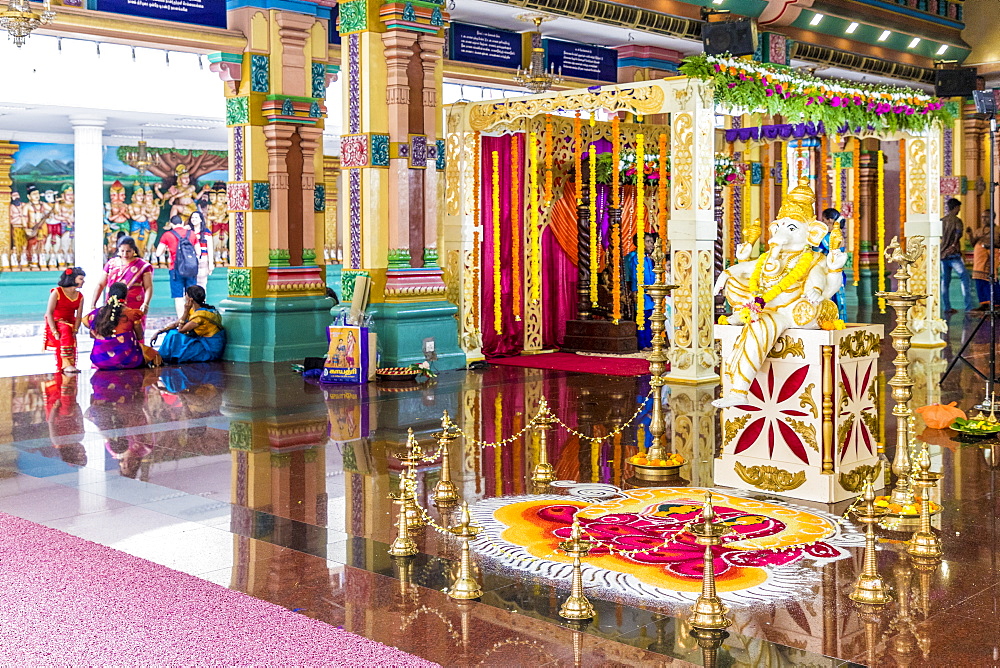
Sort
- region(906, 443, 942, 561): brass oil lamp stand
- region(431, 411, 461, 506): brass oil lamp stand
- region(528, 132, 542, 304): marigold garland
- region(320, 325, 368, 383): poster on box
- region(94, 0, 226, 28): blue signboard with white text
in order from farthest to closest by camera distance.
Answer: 1. region(528, 132, 542, 304): marigold garland
2. region(94, 0, 226, 28): blue signboard with white text
3. region(320, 325, 368, 383): poster on box
4. region(431, 411, 461, 506): brass oil lamp stand
5. region(906, 443, 942, 561): brass oil lamp stand

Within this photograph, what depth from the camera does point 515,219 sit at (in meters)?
12.2

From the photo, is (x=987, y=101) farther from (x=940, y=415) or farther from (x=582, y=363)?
(x=582, y=363)

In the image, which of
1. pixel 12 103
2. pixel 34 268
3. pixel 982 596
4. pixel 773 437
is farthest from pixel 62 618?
pixel 34 268

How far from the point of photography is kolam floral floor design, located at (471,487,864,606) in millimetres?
4211

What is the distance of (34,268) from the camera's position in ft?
70.9

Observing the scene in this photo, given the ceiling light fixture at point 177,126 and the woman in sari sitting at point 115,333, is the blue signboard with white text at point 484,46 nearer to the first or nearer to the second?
the woman in sari sitting at point 115,333

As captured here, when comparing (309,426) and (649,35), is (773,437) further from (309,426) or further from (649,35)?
(649,35)

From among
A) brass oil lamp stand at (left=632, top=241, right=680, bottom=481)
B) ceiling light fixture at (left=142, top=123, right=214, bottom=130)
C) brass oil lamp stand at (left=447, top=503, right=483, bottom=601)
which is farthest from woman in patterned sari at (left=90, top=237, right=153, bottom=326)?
ceiling light fixture at (left=142, top=123, right=214, bottom=130)

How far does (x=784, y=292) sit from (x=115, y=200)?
19306mm

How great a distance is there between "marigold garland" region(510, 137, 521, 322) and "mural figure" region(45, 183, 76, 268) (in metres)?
12.5

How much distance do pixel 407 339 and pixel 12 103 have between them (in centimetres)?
995

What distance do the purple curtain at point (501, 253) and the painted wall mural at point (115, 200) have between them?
31.4 ft

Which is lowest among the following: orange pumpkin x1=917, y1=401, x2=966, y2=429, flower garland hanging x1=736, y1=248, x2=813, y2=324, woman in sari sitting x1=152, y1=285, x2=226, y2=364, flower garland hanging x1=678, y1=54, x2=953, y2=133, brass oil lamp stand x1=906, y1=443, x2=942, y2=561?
brass oil lamp stand x1=906, y1=443, x2=942, y2=561

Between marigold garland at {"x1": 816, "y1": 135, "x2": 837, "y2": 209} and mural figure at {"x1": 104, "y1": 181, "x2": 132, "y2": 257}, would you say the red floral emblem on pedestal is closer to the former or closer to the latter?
marigold garland at {"x1": 816, "y1": 135, "x2": 837, "y2": 209}
